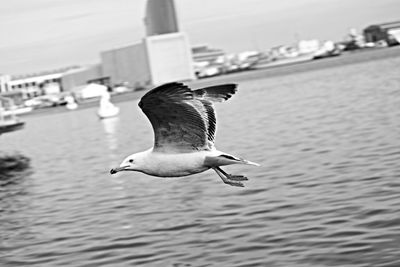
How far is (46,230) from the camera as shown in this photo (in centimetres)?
1886

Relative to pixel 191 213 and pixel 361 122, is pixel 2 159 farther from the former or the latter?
pixel 191 213

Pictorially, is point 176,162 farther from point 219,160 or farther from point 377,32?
point 377,32

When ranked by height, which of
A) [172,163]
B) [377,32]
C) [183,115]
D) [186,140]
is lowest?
[377,32]

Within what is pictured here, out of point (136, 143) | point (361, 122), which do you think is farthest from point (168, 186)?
point (136, 143)

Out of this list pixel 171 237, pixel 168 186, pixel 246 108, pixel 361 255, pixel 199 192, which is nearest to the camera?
pixel 361 255

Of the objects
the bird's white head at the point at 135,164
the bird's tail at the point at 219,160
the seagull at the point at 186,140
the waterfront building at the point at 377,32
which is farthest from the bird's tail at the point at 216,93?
the waterfront building at the point at 377,32

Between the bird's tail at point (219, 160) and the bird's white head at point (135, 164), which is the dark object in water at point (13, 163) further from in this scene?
the bird's tail at point (219, 160)

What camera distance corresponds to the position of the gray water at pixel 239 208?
1401cm

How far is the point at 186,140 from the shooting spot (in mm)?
11500

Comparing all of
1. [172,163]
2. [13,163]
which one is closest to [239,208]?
[172,163]

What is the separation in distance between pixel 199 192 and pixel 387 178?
4.87m

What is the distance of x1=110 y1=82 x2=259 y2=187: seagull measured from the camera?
11.0m

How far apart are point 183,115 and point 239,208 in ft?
22.7

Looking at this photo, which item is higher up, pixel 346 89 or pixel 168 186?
pixel 168 186
